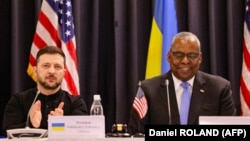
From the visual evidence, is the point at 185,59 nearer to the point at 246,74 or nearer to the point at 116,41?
the point at 246,74

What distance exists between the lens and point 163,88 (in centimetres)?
323

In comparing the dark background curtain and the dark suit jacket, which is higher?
the dark background curtain

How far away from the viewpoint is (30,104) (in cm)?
359

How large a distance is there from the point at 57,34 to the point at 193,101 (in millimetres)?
2059

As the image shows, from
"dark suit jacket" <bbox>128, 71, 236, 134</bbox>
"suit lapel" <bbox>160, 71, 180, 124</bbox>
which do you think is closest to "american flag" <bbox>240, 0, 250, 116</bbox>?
"dark suit jacket" <bbox>128, 71, 236, 134</bbox>

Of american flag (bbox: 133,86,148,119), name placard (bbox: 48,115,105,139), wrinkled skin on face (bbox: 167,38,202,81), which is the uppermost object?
wrinkled skin on face (bbox: 167,38,202,81)

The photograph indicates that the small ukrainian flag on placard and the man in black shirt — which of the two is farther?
the man in black shirt

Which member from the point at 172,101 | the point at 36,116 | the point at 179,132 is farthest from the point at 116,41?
the point at 179,132

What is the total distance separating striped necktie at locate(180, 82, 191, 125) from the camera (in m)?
3.15

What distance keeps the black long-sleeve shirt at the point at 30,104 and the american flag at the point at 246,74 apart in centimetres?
185

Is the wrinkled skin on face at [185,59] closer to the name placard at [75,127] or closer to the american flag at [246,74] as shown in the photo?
the name placard at [75,127]

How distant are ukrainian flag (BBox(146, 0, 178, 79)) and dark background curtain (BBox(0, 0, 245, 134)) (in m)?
0.31

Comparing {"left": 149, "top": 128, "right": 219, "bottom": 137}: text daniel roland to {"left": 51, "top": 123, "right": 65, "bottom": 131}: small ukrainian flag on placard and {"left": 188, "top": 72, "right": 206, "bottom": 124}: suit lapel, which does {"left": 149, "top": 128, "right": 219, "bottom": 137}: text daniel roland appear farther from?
{"left": 188, "top": 72, "right": 206, "bottom": 124}: suit lapel

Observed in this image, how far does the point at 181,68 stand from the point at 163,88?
213mm
